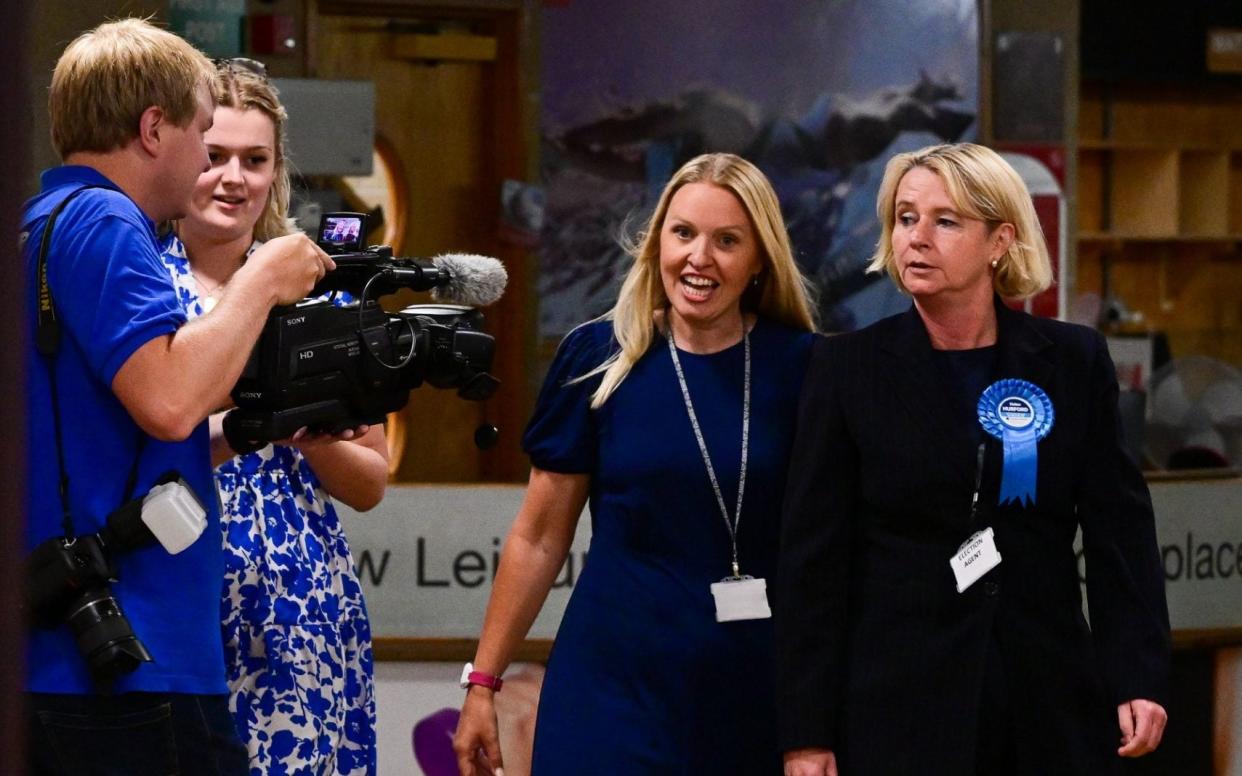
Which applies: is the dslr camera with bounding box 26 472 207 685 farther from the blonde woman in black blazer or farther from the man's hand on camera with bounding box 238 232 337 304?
the blonde woman in black blazer

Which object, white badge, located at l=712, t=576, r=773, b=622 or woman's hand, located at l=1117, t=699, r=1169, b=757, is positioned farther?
white badge, located at l=712, t=576, r=773, b=622

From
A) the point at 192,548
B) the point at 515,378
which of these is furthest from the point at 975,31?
the point at 192,548

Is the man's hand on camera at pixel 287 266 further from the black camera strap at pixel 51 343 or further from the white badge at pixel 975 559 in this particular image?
the white badge at pixel 975 559

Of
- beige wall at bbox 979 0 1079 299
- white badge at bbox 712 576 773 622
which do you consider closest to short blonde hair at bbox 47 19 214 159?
white badge at bbox 712 576 773 622

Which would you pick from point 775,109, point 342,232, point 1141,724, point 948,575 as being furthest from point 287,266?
point 775,109

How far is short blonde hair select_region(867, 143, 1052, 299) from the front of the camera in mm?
2369

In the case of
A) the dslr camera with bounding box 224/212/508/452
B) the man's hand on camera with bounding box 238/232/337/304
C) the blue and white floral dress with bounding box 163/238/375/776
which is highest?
the man's hand on camera with bounding box 238/232/337/304

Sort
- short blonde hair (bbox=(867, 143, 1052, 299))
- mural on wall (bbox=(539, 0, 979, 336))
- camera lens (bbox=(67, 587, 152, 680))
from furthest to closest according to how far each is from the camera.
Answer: mural on wall (bbox=(539, 0, 979, 336)), short blonde hair (bbox=(867, 143, 1052, 299)), camera lens (bbox=(67, 587, 152, 680))

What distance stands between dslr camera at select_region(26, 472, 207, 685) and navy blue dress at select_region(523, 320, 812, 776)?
91cm

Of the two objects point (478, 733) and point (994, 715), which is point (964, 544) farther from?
point (478, 733)

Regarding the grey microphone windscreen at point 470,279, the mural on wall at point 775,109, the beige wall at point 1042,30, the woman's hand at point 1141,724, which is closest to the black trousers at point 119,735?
the grey microphone windscreen at point 470,279

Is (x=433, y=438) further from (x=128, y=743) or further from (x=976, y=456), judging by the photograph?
(x=128, y=743)

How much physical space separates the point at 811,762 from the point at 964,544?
350mm

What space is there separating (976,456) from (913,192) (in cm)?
39
